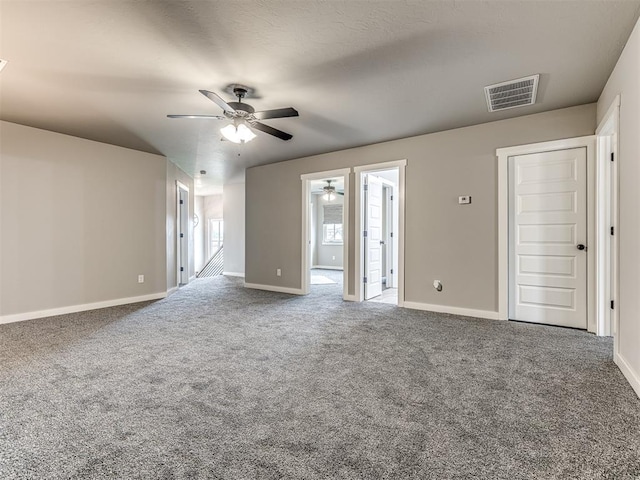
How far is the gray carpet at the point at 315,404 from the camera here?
1503 millimetres

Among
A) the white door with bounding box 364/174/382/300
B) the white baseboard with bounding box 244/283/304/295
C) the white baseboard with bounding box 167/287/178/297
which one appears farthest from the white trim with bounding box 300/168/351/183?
the white baseboard with bounding box 167/287/178/297

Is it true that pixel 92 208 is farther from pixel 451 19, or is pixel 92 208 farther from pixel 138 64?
pixel 451 19

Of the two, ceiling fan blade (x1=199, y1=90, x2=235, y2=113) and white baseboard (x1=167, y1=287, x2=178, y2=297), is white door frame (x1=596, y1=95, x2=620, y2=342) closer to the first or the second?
ceiling fan blade (x1=199, y1=90, x2=235, y2=113)

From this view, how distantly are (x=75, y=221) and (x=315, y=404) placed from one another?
457cm

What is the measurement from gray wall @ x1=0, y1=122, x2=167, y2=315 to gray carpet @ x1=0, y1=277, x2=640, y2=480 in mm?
914

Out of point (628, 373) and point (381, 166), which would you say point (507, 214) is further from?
point (628, 373)

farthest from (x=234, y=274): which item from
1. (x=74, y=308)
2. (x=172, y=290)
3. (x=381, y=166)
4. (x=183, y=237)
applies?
(x=381, y=166)

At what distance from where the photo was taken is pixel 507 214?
13.3 ft

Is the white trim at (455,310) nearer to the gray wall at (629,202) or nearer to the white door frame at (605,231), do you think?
the white door frame at (605,231)

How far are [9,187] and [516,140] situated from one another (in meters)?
6.28

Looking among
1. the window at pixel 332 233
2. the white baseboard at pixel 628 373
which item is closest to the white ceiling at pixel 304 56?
the white baseboard at pixel 628 373

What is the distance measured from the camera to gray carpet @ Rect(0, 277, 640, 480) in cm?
150

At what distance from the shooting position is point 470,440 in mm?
1666

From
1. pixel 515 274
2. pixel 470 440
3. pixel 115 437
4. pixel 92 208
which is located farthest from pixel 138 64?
pixel 515 274
